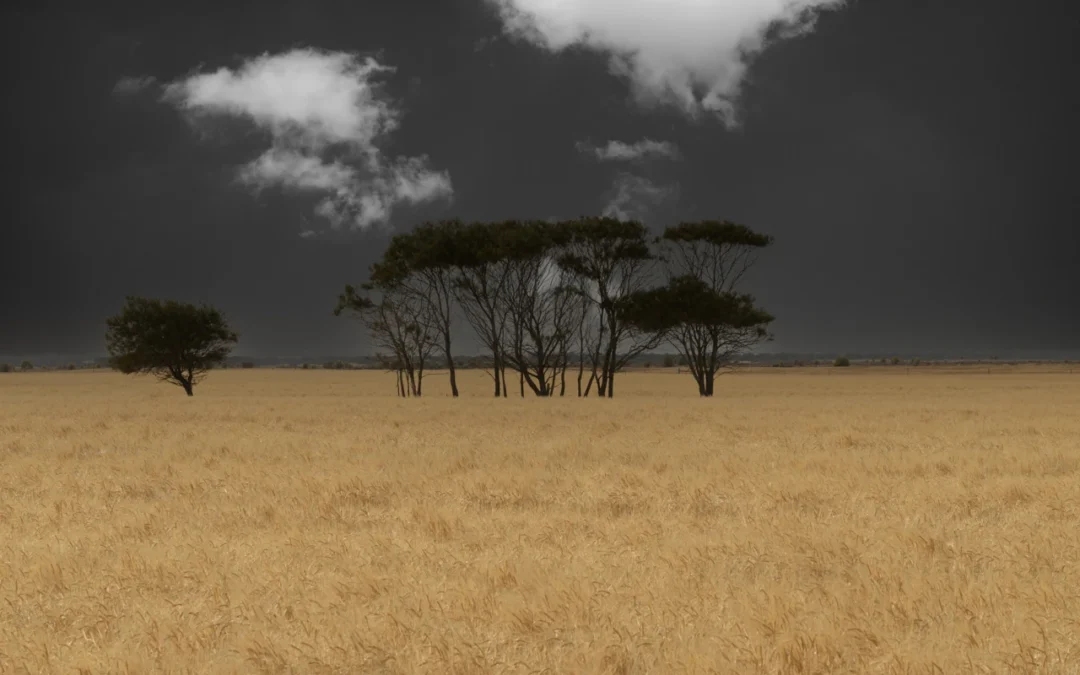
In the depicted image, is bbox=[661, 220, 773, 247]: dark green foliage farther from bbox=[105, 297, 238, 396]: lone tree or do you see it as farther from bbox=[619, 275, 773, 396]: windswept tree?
bbox=[105, 297, 238, 396]: lone tree

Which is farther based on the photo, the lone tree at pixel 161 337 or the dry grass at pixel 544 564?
the lone tree at pixel 161 337

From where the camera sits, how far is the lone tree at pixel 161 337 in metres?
65.8

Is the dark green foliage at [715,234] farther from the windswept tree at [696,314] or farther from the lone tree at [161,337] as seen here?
the lone tree at [161,337]

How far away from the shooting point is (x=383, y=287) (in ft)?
216

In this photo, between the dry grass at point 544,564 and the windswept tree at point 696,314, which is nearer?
the dry grass at point 544,564

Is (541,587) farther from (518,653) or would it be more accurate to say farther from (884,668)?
(884,668)

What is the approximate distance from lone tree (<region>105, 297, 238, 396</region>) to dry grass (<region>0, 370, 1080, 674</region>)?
Answer: 54746 millimetres

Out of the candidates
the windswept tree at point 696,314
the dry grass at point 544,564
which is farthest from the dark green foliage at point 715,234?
the dry grass at point 544,564

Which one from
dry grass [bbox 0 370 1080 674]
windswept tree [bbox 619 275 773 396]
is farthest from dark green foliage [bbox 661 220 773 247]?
dry grass [bbox 0 370 1080 674]

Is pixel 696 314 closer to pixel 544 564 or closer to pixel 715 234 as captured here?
pixel 715 234

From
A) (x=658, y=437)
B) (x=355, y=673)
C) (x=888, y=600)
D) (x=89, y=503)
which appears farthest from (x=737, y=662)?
(x=658, y=437)

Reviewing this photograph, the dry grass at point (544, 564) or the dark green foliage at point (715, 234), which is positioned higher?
the dark green foliage at point (715, 234)

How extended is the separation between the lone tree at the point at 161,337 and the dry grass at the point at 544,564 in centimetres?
5475

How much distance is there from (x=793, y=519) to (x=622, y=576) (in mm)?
3375
